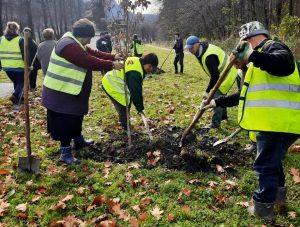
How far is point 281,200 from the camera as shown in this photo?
387 cm

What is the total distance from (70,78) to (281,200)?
3.06 meters

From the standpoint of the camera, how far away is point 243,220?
3674 mm

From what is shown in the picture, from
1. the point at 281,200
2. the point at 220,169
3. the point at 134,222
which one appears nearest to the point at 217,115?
the point at 220,169

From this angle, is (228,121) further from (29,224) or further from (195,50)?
(29,224)

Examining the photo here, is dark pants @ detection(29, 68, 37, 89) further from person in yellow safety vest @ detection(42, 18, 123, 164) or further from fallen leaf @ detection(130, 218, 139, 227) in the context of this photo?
fallen leaf @ detection(130, 218, 139, 227)

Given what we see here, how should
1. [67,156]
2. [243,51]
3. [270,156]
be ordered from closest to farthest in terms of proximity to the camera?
[243,51]
[270,156]
[67,156]

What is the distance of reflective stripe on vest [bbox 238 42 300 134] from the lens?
A: 10.5ft

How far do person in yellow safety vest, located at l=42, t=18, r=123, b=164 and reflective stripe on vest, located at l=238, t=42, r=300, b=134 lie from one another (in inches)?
84.7

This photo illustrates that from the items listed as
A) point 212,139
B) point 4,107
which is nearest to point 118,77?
point 212,139

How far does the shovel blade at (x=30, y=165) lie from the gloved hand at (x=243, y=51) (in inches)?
121

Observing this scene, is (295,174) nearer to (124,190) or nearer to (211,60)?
(124,190)

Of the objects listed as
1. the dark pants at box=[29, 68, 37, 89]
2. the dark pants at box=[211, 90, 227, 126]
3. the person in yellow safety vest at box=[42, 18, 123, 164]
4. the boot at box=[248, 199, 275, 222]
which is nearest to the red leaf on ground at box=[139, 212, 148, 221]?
the boot at box=[248, 199, 275, 222]

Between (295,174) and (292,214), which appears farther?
(295,174)

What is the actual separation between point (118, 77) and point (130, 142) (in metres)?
1.16
